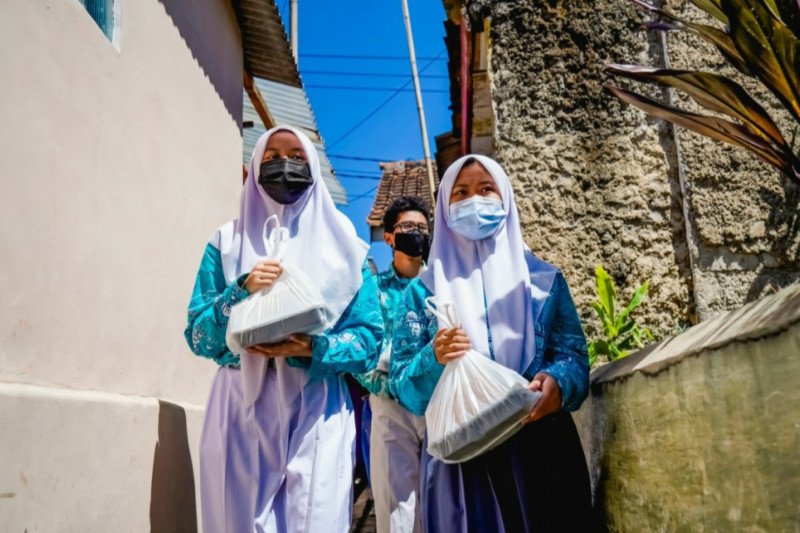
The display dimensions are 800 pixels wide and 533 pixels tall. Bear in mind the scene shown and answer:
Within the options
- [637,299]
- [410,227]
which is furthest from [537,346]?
[637,299]

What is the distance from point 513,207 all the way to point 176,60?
6.93ft

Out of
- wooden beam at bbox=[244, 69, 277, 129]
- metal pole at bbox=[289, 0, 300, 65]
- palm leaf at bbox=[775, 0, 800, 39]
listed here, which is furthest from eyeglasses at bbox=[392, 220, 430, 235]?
metal pole at bbox=[289, 0, 300, 65]

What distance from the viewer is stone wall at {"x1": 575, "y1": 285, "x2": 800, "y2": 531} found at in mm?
1076

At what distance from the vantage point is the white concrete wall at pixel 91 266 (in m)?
1.63

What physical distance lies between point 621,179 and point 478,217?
1759mm

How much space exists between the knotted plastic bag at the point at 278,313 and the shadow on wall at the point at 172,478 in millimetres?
781

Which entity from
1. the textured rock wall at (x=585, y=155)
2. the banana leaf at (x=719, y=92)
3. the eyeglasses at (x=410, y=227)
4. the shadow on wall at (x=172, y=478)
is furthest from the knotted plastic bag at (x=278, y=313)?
the textured rock wall at (x=585, y=155)

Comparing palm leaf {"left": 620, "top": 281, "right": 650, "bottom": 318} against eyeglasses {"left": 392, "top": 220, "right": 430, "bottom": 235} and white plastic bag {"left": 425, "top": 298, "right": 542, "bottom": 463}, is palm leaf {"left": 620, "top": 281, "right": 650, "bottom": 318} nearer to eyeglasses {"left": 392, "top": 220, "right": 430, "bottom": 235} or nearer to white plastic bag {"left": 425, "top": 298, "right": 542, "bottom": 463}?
eyeglasses {"left": 392, "top": 220, "right": 430, "bottom": 235}

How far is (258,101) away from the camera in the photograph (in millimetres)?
5691

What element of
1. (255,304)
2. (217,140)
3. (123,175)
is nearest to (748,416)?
(255,304)

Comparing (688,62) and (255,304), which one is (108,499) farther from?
(688,62)

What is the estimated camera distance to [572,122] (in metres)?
3.56

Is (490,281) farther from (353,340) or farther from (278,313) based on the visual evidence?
(278,313)

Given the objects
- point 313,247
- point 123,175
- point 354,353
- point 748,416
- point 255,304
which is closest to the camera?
point 748,416
